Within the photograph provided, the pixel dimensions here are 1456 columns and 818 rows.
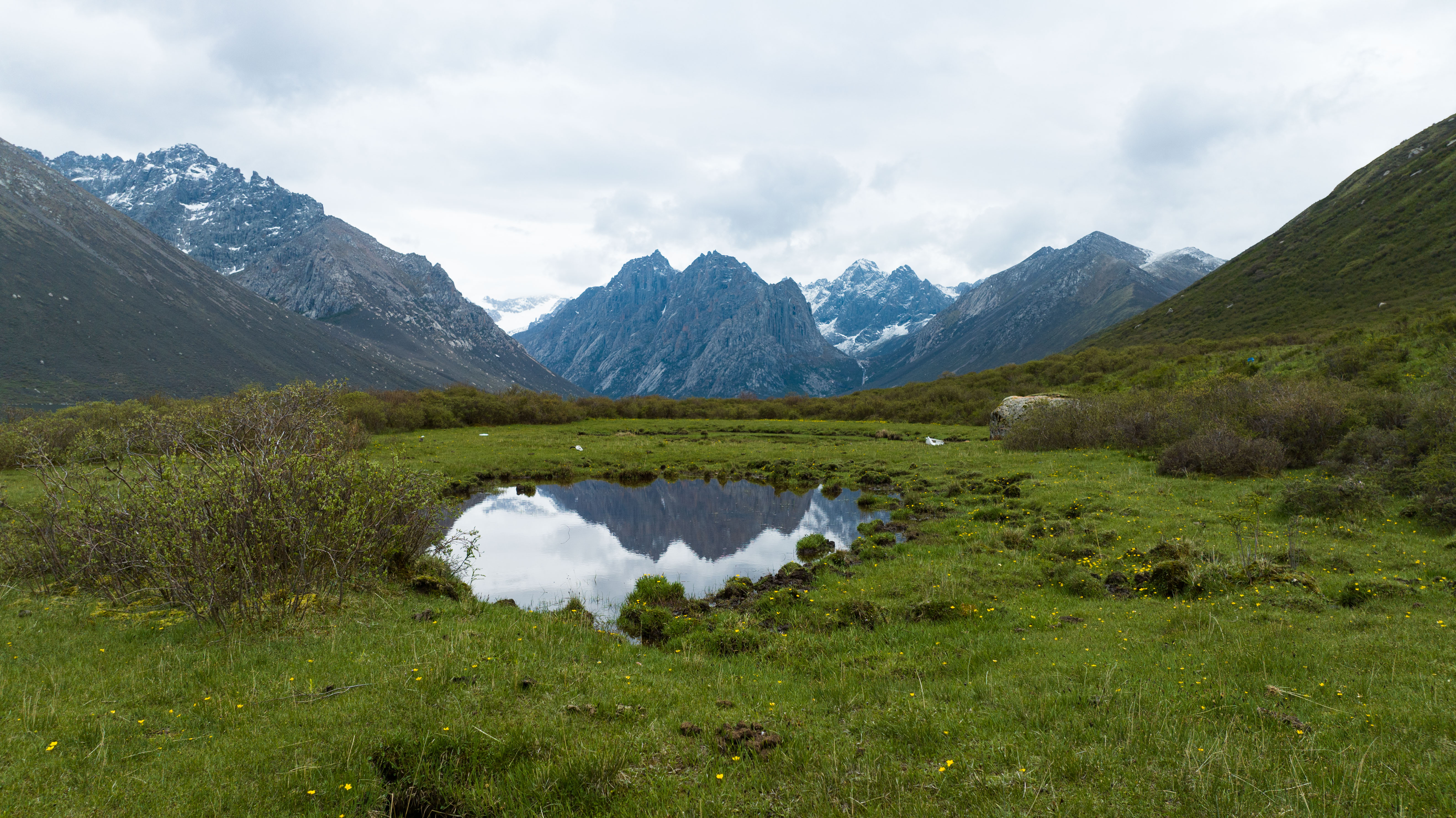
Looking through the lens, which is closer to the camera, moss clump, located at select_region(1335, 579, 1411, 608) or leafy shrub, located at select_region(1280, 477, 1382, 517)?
moss clump, located at select_region(1335, 579, 1411, 608)

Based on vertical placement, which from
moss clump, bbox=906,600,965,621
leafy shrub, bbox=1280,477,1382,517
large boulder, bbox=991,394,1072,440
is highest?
large boulder, bbox=991,394,1072,440

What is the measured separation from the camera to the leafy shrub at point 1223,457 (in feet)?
84.1

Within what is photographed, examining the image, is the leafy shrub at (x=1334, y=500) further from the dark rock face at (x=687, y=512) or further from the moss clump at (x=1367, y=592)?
the dark rock face at (x=687, y=512)

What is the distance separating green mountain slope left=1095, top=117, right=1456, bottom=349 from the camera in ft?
281

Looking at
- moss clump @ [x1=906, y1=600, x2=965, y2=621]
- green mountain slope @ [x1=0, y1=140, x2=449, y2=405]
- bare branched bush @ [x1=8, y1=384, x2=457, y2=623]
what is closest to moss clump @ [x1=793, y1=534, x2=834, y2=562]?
moss clump @ [x1=906, y1=600, x2=965, y2=621]

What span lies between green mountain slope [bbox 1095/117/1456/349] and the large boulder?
52.5 m

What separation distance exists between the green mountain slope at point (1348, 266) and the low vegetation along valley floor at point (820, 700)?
86.5 meters

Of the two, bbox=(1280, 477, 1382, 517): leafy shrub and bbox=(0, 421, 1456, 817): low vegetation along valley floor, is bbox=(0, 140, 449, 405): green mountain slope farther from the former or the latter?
bbox=(1280, 477, 1382, 517): leafy shrub

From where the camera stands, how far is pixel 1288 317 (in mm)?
94500

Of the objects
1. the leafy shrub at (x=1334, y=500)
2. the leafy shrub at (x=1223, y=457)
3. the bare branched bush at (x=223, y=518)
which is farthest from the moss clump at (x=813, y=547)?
the leafy shrub at (x=1223, y=457)

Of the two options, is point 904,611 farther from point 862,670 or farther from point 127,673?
point 127,673

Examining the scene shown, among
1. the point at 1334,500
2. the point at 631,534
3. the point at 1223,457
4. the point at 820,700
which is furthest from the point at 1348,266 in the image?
the point at 820,700

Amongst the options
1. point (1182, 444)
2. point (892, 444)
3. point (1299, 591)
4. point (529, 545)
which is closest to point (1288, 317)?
point (892, 444)

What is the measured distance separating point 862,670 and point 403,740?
7.22 m
